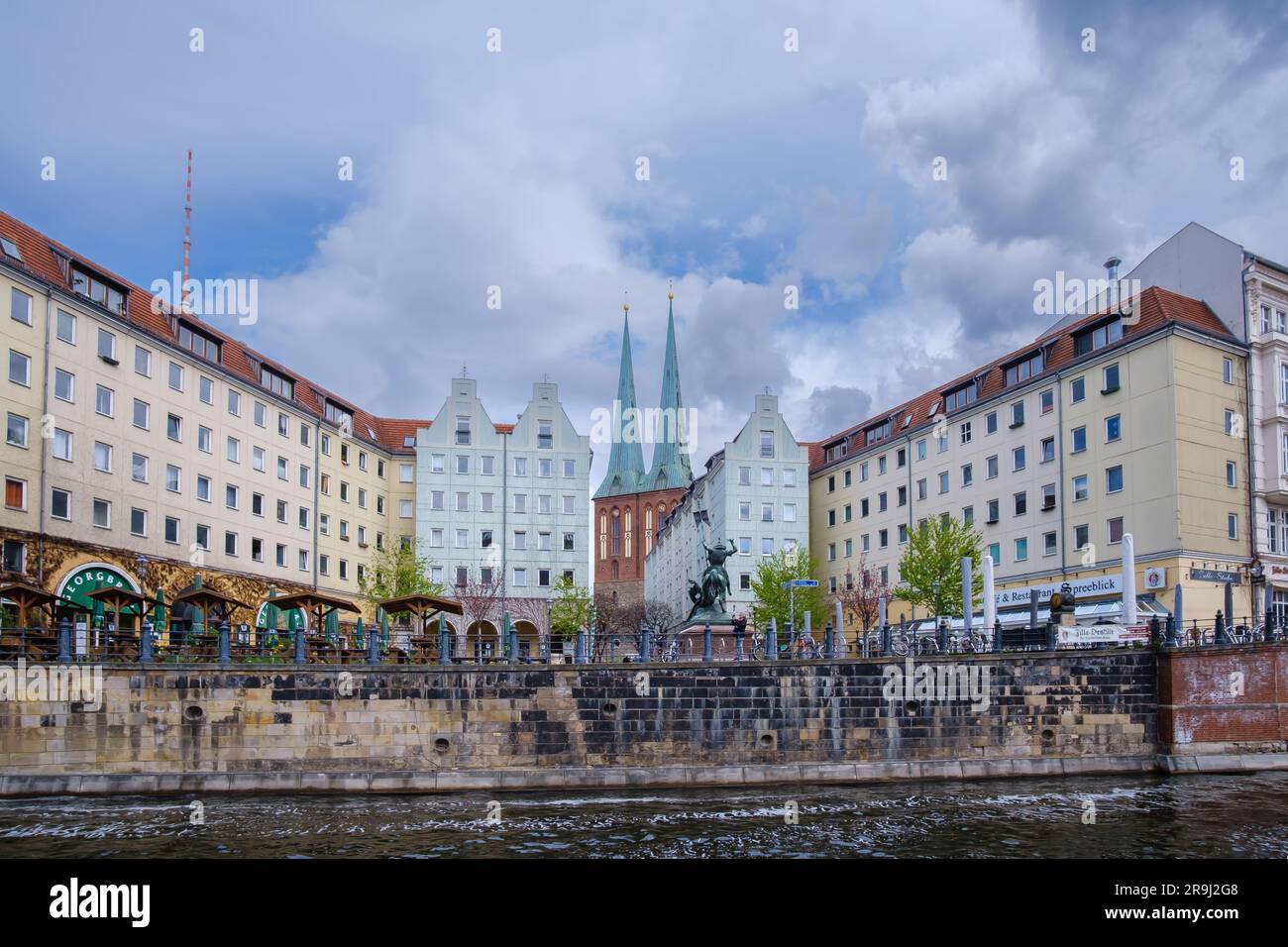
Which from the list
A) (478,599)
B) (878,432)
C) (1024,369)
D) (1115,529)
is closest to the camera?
(1115,529)

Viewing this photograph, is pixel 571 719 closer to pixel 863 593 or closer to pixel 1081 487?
pixel 1081 487

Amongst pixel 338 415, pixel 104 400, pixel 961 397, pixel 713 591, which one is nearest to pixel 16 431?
pixel 104 400

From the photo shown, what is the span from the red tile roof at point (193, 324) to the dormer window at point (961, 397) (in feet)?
113

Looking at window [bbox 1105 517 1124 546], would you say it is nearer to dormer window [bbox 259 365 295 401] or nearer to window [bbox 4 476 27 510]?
dormer window [bbox 259 365 295 401]

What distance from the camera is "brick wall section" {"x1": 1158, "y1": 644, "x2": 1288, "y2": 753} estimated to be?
34250 mm

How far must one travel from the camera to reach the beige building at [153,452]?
147ft

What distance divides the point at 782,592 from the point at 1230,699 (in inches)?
1441

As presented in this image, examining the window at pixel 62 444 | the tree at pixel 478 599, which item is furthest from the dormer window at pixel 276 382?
the window at pixel 62 444

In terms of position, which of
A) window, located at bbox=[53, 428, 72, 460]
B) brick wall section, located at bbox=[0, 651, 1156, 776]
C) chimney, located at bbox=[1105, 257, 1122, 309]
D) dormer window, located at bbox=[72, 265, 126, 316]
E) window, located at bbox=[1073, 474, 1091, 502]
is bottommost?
brick wall section, located at bbox=[0, 651, 1156, 776]

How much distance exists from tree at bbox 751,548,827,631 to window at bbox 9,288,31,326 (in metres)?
43.5

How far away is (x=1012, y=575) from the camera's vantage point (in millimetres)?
62312

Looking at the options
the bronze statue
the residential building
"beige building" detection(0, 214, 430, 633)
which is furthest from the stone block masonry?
the residential building

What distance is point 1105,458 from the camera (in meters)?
55.3
